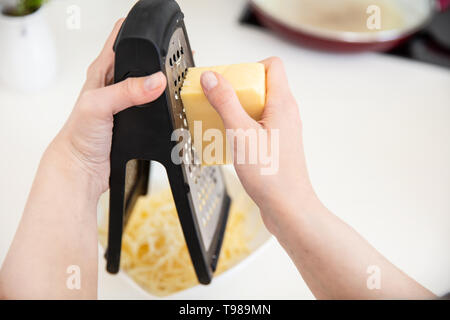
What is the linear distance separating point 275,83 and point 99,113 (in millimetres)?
196

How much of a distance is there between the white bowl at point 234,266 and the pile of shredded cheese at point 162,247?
0.02 meters

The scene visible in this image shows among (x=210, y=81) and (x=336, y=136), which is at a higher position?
(x=210, y=81)

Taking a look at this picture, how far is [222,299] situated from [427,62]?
2.51 ft

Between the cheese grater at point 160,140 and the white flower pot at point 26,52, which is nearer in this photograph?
the cheese grater at point 160,140

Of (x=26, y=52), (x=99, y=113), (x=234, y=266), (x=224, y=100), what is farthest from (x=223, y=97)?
(x=26, y=52)

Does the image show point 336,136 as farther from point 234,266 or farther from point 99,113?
point 99,113

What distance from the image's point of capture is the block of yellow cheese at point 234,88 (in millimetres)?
496

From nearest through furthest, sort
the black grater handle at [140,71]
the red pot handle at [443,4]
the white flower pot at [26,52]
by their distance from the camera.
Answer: the black grater handle at [140,71], the white flower pot at [26,52], the red pot handle at [443,4]

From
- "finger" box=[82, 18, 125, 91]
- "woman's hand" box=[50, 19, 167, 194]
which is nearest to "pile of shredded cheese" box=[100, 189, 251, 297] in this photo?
"woman's hand" box=[50, 19, 167, 194]

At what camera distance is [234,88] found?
49 cm

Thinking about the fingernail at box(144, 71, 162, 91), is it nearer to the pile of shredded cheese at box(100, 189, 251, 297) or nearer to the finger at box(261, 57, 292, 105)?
the finger at box(261, 57, 292, 105)

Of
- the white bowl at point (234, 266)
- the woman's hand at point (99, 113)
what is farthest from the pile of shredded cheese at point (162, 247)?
the woman's hand at point (99, 113)

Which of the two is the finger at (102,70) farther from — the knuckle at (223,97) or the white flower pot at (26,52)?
the white flower pot at (26,52)

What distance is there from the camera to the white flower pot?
0.86m
